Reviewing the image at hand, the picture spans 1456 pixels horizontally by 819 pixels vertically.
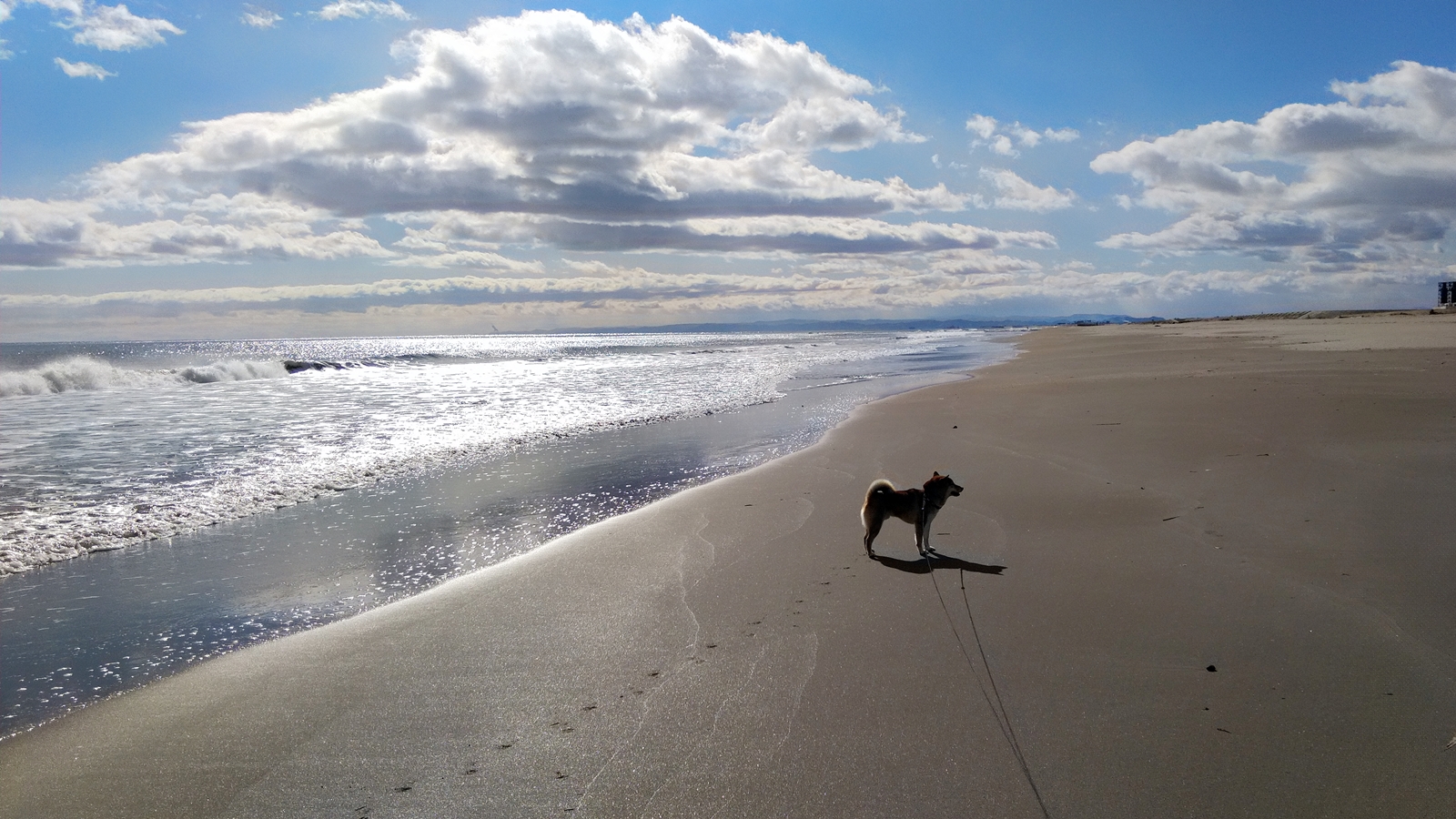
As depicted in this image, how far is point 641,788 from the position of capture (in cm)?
287

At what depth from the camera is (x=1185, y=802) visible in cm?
266

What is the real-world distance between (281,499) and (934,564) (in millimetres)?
7209

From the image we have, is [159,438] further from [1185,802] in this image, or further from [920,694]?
[1185,802]

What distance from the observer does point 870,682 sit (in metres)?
3.63

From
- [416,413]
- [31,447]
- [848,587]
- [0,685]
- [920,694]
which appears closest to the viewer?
[920,694]

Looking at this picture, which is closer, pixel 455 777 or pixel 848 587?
pixel 455 777

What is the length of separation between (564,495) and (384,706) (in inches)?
Result: 195

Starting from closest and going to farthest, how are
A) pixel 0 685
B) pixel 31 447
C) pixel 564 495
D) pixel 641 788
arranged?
pixel 641 788 < pixel 0 685 < pixel 564 495 < pixel 31 447

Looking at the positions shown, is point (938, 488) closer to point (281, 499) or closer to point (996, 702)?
point (996, 702)

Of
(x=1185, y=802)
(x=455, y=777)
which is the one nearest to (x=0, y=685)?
(x=455, y=777)

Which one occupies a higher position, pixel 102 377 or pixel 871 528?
pixel 102 377

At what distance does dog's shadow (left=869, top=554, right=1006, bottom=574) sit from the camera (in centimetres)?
521

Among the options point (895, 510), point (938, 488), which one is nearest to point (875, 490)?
point (895, 510)


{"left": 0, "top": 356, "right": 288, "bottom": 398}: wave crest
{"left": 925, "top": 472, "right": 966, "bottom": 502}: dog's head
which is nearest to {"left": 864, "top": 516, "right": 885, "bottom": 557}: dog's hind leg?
{"left": 925, "top": 472, "right": 966, "bottom": 502}: dog's head
